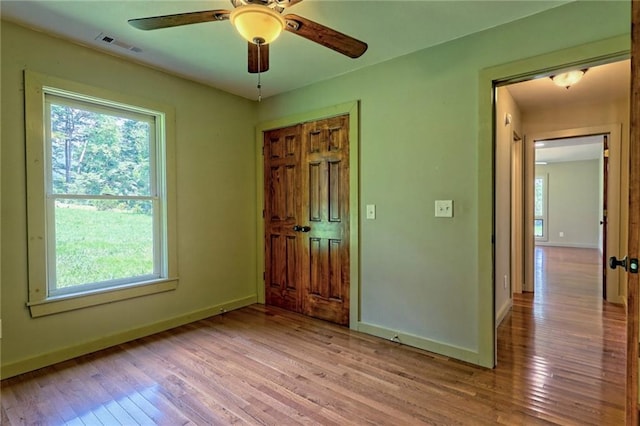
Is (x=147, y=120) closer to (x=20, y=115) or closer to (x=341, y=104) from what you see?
(x=20, y=115)

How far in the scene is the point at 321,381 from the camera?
2236 millimetres

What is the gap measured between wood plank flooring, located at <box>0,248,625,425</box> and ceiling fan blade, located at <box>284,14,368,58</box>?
2.10 m

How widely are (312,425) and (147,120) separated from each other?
289cm

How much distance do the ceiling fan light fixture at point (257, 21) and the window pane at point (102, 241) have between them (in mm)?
2046

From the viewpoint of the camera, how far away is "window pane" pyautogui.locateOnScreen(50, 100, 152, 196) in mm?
2605

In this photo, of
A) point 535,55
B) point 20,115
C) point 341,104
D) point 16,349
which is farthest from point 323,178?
point 16,349

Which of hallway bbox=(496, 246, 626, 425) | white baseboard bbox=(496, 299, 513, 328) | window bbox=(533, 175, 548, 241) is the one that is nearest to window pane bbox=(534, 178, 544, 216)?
window bbox=(533, 175, 548, 241)

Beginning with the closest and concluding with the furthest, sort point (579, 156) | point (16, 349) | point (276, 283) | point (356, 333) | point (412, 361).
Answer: point (16, 349) < point (412, 361) < point (356, 333) < point (276, 283) < point (579, 156)

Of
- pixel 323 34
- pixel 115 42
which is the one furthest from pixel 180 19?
pixel 115 42

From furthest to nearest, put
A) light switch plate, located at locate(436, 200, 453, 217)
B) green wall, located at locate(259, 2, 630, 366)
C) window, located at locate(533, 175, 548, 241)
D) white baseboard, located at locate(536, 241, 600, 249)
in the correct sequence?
window, located at locate(533, 175, 548, 241) → white baseboard, located at locate(536, 241, 600, 249) → light switch plate, located at locate(436, 200, 453, 217) → green wall, located at locate(259, 2, 630, 366)

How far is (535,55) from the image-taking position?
2217mm

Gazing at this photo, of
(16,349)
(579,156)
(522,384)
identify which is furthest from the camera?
(579,156)

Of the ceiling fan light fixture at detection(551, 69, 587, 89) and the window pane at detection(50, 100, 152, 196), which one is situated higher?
the ceiling fan light fixture at detection(551, 69, 587, 89)

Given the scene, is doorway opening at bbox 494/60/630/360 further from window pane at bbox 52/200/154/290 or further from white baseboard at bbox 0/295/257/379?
window pane at bbox 52/200/154/290
